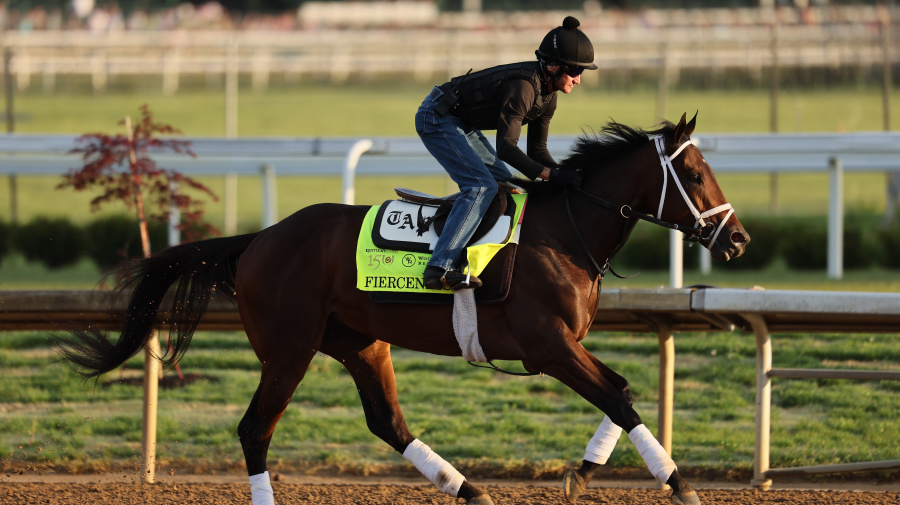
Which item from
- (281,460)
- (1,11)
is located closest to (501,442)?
(281,460)

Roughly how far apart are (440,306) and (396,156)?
4218 mm

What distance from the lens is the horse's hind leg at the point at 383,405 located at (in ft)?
15.3

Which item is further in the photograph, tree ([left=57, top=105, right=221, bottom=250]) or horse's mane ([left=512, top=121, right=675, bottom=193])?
tree ([left=57, top=105, right=221, bottom=250])

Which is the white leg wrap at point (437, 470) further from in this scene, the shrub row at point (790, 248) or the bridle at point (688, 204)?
the shrub row at point (790, 248)

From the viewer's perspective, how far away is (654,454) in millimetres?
4180

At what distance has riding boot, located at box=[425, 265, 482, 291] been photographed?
436cm

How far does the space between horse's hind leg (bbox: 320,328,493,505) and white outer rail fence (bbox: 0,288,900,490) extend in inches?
32.5

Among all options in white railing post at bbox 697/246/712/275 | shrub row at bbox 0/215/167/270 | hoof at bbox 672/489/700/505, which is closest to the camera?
hoof at bbox 672/489/700/505

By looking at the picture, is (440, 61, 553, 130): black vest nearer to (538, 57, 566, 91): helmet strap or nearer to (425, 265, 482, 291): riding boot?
(538, 57, 566, 91): helmet strap

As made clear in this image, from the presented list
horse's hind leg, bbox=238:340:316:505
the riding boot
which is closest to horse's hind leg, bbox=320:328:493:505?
horse's hind leg, bbox=238:340:316:505

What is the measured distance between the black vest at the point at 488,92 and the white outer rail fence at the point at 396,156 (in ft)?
7.93

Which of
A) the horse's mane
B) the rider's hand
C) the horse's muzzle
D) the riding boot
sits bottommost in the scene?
the riding boot

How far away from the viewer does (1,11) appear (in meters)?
27.0

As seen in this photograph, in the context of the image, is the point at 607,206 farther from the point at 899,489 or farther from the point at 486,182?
the point at 899,489
